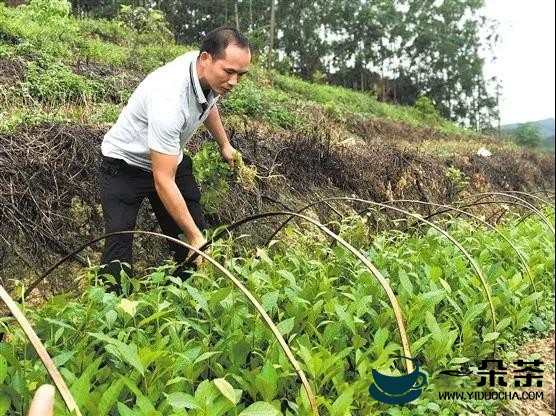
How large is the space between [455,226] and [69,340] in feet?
12.6

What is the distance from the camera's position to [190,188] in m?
3.27

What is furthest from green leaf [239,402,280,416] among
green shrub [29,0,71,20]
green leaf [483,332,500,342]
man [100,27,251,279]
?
green shrub [29,0,71,20]

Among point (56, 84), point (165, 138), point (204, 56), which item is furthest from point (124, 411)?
point (56, 84)

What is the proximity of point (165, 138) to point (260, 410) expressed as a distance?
142cm

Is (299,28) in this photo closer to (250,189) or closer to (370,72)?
(250,189)

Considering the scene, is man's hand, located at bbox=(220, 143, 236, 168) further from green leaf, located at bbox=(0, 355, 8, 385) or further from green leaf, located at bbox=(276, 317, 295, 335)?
green leaf, located at bbox=(0, 355, 8, 385)

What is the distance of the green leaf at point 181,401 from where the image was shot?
162cm

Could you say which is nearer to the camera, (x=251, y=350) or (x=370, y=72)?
(x=251, y=350)

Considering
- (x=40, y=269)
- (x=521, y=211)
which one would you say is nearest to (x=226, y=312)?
(x=40, y=269)

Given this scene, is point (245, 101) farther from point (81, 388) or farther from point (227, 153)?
point (81, 388)

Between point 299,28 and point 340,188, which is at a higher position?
point 299,28

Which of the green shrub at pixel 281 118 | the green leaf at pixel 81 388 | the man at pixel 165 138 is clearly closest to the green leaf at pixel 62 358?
the green leaf at pixel 81 388

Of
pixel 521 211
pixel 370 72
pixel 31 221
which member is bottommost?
pixel 521 211

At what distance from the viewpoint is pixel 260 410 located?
5.44 ft
